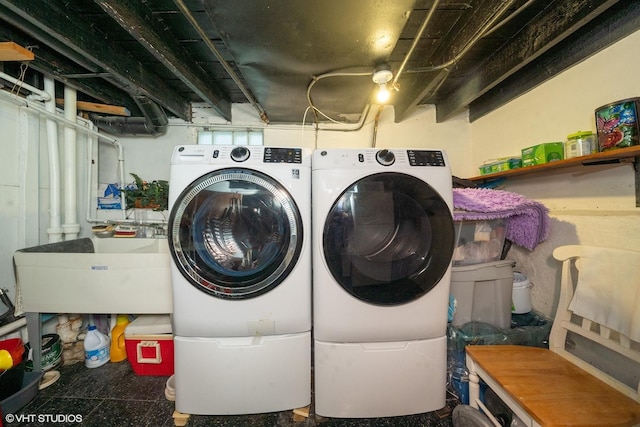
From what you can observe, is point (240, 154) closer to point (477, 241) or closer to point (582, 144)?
point (477, 241)

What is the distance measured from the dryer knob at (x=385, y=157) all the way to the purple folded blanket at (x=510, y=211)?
530mm

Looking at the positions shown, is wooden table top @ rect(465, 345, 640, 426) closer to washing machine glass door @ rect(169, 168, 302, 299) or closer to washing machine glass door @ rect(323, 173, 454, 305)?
washing machine glass door @ rect(323, 173, 454, 305)

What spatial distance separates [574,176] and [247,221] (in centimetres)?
186

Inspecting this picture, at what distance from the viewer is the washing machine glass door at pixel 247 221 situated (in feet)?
3.28

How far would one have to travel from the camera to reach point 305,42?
1.11 meters

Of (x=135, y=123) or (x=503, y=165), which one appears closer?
(x=503, y=165)

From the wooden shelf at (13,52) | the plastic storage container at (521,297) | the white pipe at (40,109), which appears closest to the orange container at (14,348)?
the white pipe at (40,109)

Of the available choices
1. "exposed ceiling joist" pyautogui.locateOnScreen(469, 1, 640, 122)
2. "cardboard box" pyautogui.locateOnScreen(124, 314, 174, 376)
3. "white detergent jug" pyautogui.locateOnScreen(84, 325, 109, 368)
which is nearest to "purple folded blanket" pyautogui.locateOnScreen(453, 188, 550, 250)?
"exposed ceiling joist" pyautogui.locateOnScreen(469, 1, 640, 122)

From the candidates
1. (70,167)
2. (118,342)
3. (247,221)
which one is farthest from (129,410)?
(70,167)

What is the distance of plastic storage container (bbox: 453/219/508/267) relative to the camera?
1.35 metres

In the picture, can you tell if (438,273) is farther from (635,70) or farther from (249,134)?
(249,134)

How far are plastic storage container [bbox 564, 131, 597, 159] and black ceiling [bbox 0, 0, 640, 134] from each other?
1.46ft

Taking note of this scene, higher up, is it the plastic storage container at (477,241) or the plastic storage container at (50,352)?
the plastic storage container at (477,241)

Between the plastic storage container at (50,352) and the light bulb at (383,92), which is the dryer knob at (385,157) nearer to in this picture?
the light bulb at (383,92)
